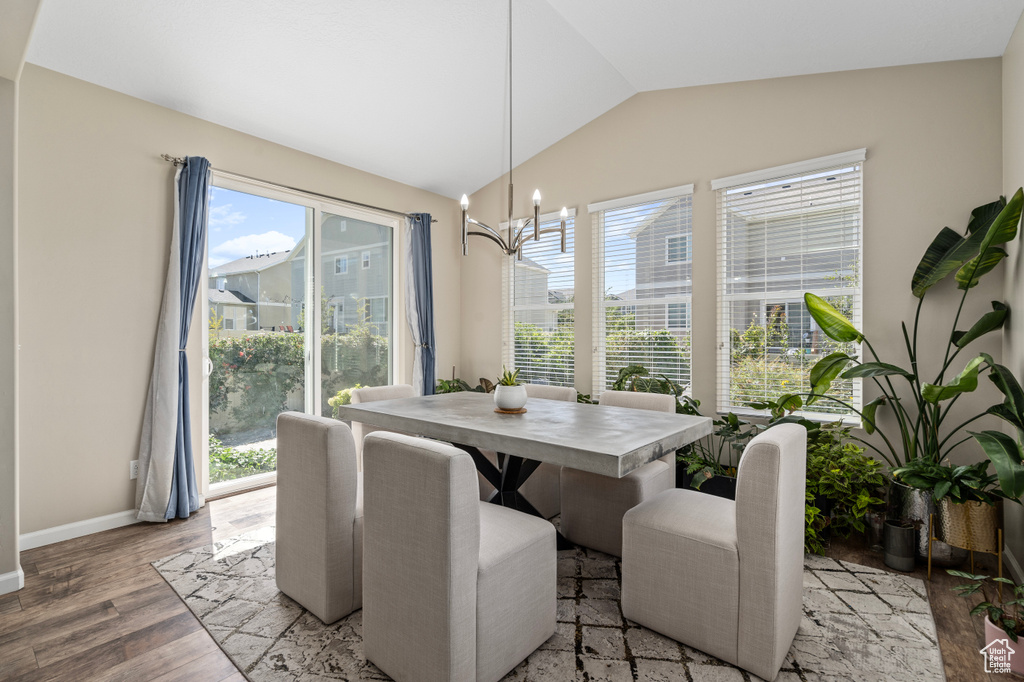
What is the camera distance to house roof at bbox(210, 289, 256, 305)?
356 cm

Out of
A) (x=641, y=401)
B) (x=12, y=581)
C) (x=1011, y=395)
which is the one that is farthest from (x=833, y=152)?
(x=12, y=581)

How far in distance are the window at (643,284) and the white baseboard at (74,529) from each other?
11.4 feet

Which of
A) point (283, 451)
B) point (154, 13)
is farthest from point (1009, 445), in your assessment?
point (154, 13)

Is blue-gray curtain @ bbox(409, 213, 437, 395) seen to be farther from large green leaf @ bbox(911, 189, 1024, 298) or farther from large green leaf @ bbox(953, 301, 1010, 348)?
large green leaf @ bbox(953, 301, 1010, 348)

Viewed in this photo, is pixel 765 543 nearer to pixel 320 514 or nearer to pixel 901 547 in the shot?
pixel 901 547

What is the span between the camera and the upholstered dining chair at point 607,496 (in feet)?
8.45

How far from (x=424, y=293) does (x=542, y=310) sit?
117cm

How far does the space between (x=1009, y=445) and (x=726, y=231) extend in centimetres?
210

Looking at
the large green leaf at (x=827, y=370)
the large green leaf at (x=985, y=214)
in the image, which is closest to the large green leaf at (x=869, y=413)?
the large green leaf at (x=827, y=370)

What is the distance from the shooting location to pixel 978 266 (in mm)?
2459

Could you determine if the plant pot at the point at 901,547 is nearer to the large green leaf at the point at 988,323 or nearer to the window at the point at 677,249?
the large green leaf at the point at 988,323

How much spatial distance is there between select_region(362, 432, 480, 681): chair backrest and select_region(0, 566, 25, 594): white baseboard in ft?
6.31

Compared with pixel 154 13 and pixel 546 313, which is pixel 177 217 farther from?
pixel 546 313

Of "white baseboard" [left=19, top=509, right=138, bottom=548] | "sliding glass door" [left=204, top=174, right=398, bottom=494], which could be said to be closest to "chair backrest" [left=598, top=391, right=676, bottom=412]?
"sliding glass door" [left=204, top=174, right=398, bottom=494]
